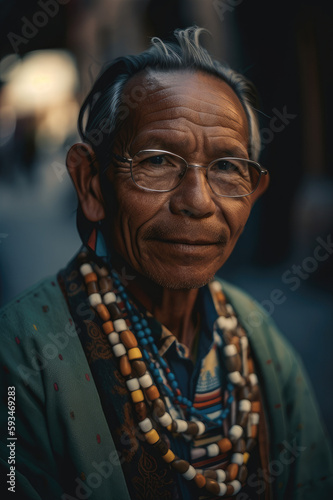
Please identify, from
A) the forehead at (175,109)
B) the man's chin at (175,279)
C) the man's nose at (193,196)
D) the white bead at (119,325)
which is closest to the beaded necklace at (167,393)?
the white bead at (119,325)

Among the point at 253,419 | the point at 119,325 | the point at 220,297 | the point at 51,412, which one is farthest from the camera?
the point at 220,297

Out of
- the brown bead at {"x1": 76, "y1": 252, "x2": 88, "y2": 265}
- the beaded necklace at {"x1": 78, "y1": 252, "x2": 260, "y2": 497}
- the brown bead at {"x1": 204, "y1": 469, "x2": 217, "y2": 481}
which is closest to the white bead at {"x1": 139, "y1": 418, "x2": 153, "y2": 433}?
the beaded necklace at {"x1": 78, "y1": 252, "x2": 260, "y2": 497}

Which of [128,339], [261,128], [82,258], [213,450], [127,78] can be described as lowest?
[213,450]

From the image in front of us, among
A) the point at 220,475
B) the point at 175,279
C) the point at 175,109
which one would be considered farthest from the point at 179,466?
the point at 175,109

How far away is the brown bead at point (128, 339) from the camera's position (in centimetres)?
97

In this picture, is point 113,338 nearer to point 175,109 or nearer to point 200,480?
point 200,480

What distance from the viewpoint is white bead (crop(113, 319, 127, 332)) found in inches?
38.4

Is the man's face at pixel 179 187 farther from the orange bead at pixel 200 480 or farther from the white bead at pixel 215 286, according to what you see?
the orange bead at pixel 200 480

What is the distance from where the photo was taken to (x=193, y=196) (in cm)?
90

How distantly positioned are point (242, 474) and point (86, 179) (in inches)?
34.0

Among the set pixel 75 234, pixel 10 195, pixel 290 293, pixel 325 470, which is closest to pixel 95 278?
pixel 75 234

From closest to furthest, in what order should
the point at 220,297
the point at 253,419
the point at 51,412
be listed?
the point at 51,412, the point at 253,419, the point at 220,297

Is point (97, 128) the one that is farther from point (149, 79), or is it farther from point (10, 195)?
point (10, 195)

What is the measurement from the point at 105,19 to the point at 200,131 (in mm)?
421
